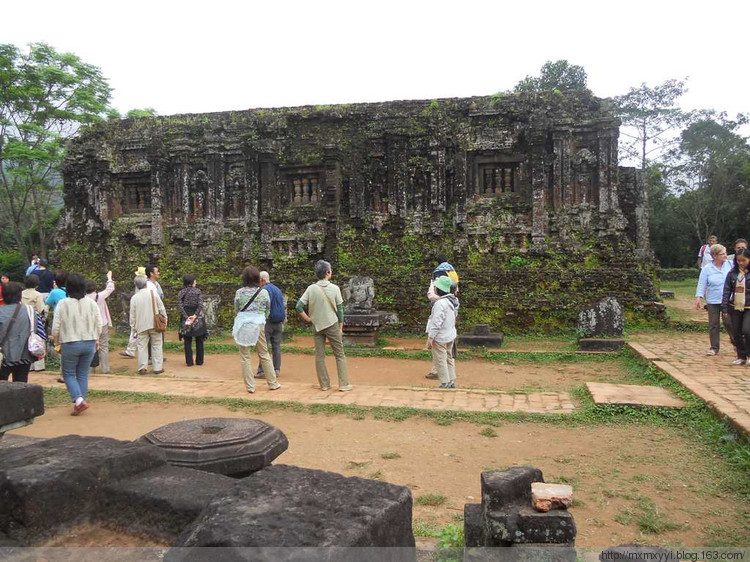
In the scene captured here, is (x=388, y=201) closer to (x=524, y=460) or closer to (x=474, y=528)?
(x=524, y=460)

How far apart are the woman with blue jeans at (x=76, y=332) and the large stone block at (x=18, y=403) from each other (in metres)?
2.87

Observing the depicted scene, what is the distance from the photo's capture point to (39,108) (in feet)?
73.4

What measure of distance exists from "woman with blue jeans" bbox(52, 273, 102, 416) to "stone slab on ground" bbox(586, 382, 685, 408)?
19.6 feet

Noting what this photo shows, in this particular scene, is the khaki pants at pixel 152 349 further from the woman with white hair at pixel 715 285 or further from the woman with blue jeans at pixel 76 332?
the woman with white hair at pixel 715 285

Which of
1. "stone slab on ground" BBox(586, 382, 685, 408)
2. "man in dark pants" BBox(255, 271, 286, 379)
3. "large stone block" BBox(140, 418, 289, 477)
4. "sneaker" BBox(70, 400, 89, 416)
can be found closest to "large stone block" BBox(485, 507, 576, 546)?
"large stone block" BBox(140, 418, 289, 477)

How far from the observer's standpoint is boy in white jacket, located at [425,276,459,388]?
24.9 ft

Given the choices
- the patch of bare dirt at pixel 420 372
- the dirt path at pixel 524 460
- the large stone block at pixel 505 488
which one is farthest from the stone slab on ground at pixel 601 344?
the large stone block at pixel 505 488

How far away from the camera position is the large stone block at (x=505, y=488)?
8.80ft

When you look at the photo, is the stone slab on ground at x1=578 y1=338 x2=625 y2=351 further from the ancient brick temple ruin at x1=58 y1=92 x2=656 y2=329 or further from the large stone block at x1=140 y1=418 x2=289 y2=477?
the large stone block at x1=140 y1=418 x2=289 y2=477

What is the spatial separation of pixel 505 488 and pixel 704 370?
20.8 feet

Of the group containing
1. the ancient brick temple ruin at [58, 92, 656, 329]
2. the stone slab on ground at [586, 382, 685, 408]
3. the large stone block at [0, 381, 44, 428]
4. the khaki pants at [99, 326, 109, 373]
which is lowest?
the stone slab on ground at [586, 382, 685, 408]

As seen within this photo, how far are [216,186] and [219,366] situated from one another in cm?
810

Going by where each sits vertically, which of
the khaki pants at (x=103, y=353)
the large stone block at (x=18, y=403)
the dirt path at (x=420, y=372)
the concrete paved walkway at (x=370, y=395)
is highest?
the large stone block at (x=18, y=403)

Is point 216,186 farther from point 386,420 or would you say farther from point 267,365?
point 386,420
